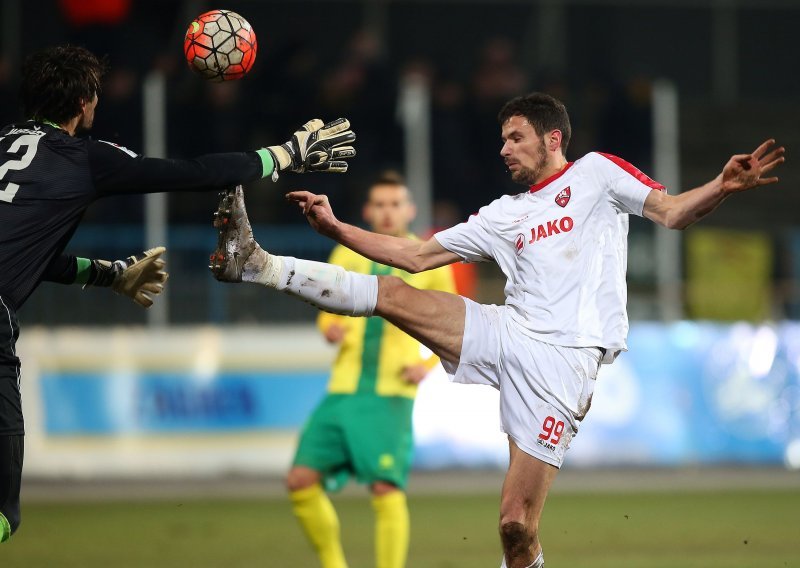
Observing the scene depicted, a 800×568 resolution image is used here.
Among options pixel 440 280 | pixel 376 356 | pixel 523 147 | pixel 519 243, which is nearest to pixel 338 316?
pixel 376 356

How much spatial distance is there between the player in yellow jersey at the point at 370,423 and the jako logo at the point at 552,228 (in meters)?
2.08

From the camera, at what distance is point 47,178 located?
5.74 meters

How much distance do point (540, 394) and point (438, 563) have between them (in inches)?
113

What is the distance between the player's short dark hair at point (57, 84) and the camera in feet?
19.3

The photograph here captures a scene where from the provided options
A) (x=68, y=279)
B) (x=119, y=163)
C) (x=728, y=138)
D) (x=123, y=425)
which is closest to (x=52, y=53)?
(x=119, y=163)

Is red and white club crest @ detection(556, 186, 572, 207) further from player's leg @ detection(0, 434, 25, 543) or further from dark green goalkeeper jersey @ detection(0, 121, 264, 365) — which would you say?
player's leg @ detection(0, 434, 25, 543)

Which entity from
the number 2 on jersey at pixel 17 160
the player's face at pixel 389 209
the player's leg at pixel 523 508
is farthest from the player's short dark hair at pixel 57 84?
the player's face at pixel 389 209

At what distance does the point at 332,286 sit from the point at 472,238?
0.79m

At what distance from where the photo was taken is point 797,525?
10727 mm

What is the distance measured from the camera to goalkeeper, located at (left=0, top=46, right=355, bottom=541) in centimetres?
572

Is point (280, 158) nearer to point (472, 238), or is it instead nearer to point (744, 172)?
point (472, 238)

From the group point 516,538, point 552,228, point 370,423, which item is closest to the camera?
point 516,538

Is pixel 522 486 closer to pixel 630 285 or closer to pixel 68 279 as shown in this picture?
pixel 68 279

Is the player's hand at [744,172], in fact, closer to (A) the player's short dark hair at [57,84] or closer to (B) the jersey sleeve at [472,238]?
(B) the jersey sleeve at [472,238]
